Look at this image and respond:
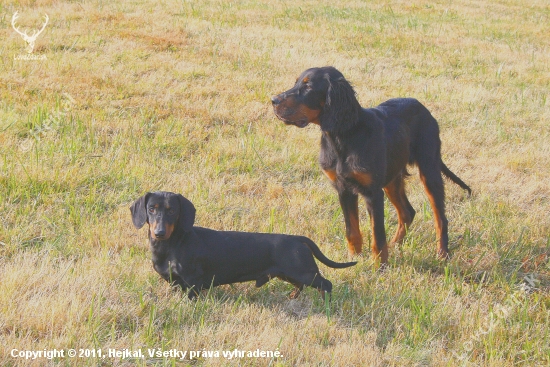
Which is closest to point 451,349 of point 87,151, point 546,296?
point 546,296

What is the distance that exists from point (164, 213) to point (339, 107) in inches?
58.0

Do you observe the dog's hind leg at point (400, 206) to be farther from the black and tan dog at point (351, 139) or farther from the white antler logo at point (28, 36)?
the white antler logo at point (28, 36)

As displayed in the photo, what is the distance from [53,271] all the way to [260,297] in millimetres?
1302

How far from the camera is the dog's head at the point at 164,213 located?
12.9 ft

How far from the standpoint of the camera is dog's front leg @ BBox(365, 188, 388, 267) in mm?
4816

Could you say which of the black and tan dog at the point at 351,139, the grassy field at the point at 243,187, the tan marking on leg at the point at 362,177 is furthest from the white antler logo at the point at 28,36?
the tan marking on leg at the point at 362,177

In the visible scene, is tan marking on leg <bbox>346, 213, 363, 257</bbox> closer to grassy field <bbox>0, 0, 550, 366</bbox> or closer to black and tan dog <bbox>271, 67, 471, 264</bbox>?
black and tan dog <bbox>271, 67, 471, 264</bbox>

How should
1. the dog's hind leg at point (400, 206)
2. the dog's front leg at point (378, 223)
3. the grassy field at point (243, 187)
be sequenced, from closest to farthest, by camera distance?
the grassy field at point (243, 187) < the dog's front leg at point (378, 223) < the dog's hind leg at point (400, 206)

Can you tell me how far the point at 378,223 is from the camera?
15.9ft

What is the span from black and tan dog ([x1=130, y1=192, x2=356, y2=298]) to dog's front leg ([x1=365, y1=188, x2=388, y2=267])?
78cm

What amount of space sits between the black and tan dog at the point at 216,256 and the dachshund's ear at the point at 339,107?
3.00 feet

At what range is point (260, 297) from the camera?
14.2 ft

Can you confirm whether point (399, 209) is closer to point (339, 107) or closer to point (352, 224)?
point (352, 224)

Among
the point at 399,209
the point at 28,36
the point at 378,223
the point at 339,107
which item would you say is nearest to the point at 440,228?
the point at 399,209
